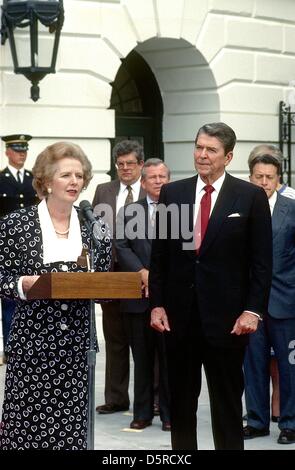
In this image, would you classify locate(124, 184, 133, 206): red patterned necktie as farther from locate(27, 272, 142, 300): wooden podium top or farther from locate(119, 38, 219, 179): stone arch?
locate(119, 38, 219, 179): stone arch

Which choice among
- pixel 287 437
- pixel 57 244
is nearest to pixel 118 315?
pixel 287 437

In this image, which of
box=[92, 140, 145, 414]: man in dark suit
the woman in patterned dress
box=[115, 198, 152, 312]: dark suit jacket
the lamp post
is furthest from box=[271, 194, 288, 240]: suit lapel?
the lamp post

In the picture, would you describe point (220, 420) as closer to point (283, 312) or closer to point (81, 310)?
point (81, 310)

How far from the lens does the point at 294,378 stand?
356 inches

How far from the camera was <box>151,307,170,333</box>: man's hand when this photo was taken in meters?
7.09

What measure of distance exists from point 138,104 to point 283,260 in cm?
777

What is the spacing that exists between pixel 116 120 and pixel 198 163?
8.99m

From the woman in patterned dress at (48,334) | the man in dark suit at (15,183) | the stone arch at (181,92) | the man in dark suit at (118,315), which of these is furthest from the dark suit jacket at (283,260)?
the stone arch at (181,92)

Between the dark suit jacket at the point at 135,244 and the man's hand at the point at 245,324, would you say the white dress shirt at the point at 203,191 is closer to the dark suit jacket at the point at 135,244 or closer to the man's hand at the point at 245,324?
the man's hand at the point at 245,324

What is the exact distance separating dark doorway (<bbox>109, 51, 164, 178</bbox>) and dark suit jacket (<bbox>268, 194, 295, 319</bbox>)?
287 inches

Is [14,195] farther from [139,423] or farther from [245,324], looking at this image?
[245,324]

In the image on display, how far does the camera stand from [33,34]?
13.5 metres

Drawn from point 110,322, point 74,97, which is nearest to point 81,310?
point 110,322

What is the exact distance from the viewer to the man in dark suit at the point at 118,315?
10133mm
